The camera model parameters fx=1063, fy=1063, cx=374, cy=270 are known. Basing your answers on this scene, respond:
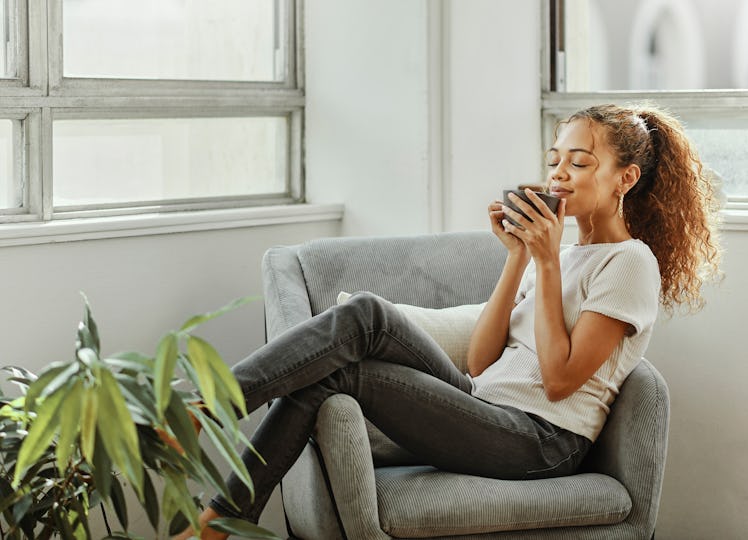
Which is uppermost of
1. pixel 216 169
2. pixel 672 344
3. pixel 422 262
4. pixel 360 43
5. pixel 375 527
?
pixel 360 43

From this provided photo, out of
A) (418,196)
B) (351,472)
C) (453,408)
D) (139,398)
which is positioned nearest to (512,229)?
(453,408)

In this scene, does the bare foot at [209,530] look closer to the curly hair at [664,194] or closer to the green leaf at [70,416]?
the green leaf at [70,416]

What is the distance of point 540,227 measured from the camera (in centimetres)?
217

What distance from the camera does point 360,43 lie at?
309 centimetres

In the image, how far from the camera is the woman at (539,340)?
204 centimetres

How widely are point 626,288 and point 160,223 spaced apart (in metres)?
1.21

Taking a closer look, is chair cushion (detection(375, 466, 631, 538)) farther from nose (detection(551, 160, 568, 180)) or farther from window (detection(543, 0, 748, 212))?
window (detection(543, 0, 748, 212))

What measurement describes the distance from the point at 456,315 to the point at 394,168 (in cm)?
71

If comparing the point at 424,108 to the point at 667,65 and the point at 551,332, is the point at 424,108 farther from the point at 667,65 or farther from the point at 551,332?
the point at 551,332

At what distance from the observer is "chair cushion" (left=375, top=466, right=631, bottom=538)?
1968 millimetres

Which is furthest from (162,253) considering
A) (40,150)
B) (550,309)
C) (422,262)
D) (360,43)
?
(550,309)

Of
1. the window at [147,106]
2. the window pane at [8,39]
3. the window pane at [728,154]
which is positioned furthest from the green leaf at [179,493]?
the window pane at [728,154]

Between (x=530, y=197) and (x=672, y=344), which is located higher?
(x=530, y=197)

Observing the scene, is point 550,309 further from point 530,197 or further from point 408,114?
point 408,114
